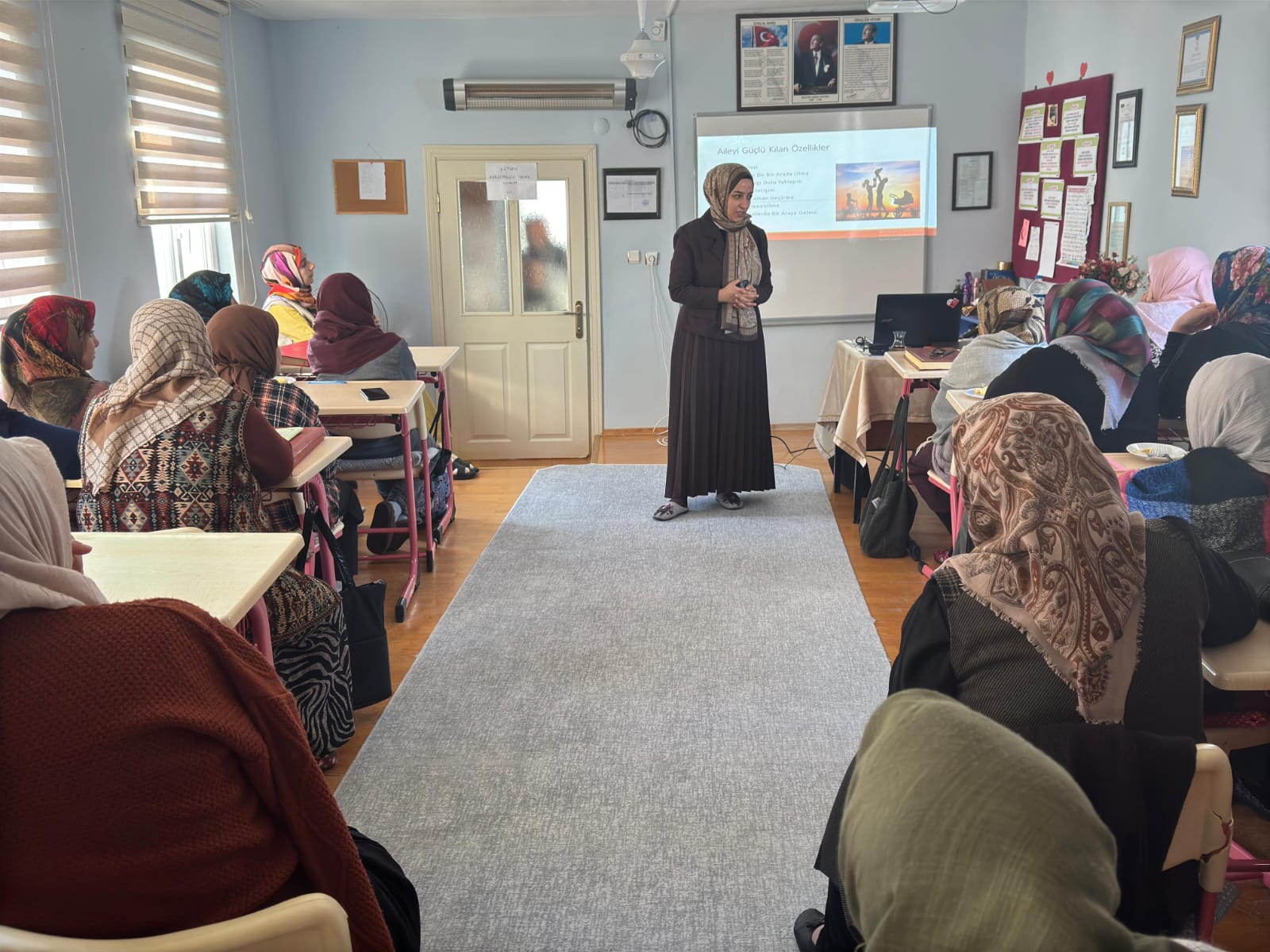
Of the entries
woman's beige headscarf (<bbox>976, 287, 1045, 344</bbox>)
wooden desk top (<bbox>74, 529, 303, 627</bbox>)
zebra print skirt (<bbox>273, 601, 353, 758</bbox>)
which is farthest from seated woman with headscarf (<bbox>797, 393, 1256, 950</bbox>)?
woman's beige headscarf (<bbox>976, 287, 1045, 344</bbox>)

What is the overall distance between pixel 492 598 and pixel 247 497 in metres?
1.46

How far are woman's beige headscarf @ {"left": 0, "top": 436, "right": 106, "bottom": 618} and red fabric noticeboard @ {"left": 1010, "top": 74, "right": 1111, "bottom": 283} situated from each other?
4.18m

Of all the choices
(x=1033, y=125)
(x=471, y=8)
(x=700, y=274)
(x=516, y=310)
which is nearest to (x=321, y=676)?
(x=700, y=274)

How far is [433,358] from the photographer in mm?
4738

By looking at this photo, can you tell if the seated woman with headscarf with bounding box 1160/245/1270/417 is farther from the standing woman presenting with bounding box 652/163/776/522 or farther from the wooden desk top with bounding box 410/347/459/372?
the wooden desk top with bounding box 410/347/459/372

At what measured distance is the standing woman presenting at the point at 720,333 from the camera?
450 centimetres

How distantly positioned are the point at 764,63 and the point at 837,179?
788 millimetres

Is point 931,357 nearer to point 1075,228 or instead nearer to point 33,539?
point 1075,228

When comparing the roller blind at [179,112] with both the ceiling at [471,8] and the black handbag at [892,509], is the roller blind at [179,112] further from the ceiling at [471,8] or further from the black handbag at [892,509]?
the black handbag at [892,509]

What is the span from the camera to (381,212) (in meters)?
6.16

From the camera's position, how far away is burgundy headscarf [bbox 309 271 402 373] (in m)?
4.17

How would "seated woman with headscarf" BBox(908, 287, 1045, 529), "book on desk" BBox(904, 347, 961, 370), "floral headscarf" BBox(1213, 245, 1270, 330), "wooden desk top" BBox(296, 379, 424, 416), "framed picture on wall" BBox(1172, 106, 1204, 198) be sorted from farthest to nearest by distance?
"book on desk" BBox(904, 347, 961, 370), "framed picture on wall" BBox(1172, 106, 1204, 198), "seated woman with headscarf" BBox(908, 287, 1045, 529), "wooden desk top" BBox(296, 379, 424, 416), "floral headscarf" BBox(1213, 245, 1270, 330)

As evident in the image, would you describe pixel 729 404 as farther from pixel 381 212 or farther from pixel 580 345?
pixel 381 212

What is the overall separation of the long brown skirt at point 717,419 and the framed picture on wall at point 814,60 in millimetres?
2186
